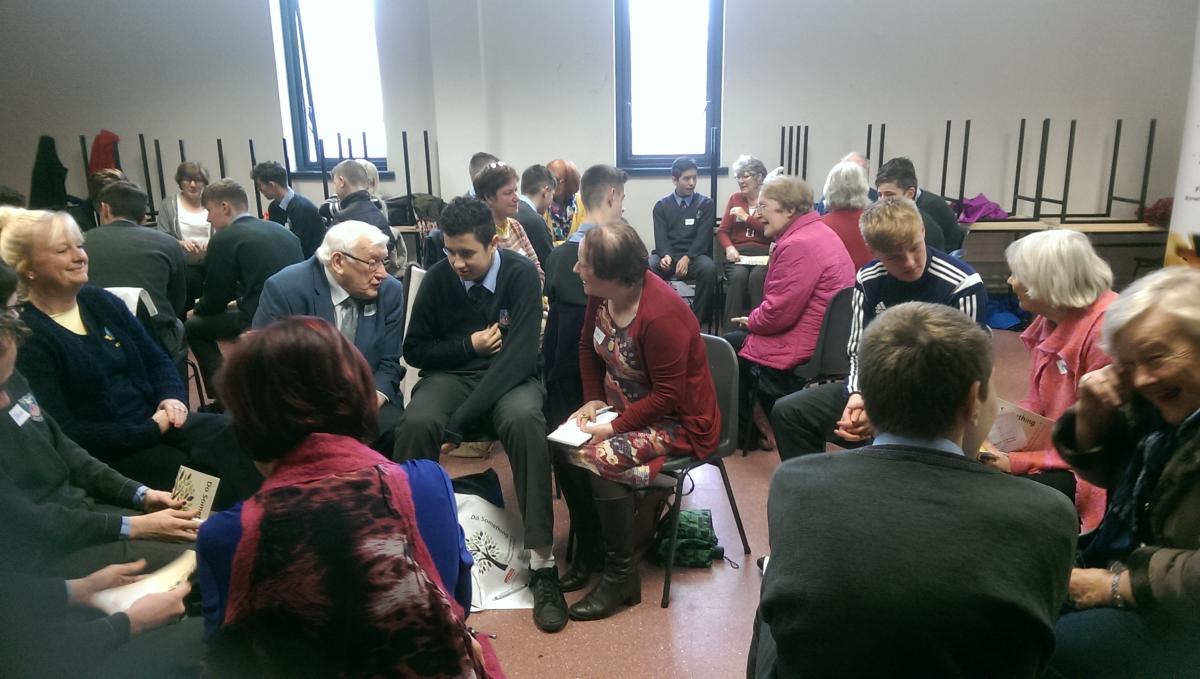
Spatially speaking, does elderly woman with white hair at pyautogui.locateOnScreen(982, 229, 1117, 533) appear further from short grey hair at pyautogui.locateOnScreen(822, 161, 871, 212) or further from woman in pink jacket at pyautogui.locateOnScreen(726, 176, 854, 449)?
short grey hair at pyautogui.locateOnScreen(822, 161, 871, 212)

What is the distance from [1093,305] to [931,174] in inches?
175

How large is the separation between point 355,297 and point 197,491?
2.85 ft

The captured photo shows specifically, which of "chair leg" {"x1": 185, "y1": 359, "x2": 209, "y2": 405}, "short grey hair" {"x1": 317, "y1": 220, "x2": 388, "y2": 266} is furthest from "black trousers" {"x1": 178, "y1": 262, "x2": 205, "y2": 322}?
"short grey hair" {"x1": 317, "y1": 220, "x2": 388, "y2": 266}

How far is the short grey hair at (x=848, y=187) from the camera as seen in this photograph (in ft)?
11.2

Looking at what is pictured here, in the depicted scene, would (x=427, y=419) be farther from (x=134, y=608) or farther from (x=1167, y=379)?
(x=1167, y=379)

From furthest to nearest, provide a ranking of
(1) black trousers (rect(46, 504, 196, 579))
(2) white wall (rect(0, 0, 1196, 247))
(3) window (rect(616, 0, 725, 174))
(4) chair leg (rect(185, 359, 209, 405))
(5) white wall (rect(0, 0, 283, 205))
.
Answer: (5) white wall (rect(0, 0, 283, 205)) → (3) window (rect(616, 0, 725, 174)) → (2) white wall (rect(0, 0, 1196, 247)) → (4) chair leg (rect(185, 359, 209, 405)) → (1) black trousers (rect(46, 504, 196, 579))

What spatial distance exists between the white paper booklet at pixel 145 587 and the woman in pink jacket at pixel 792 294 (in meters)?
2.07

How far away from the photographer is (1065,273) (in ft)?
6.00

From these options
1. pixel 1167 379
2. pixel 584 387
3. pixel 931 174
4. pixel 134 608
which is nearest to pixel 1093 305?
pixel 1167 379

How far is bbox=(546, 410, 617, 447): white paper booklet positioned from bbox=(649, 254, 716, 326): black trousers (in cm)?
278

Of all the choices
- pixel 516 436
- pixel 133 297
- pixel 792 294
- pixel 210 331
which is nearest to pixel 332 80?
pixel 210 331

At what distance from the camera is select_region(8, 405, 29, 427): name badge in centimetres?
161

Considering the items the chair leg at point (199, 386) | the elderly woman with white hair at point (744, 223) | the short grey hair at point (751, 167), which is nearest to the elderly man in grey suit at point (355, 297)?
the chair leg at point (199, 386)

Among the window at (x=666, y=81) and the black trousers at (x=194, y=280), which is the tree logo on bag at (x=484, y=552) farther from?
the window at (x=666, y=81)
